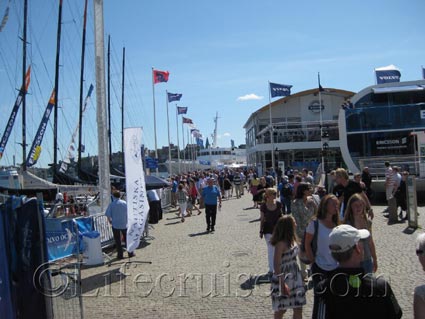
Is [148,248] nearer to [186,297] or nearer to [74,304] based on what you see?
[186,297]

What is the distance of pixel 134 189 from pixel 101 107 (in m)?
4.09

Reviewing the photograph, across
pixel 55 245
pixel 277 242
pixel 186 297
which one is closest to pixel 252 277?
pixel 186 297

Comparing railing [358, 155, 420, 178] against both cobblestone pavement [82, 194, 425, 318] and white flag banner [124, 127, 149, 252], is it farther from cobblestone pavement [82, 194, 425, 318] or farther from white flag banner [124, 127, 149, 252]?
white flag banner [124, 127, 149, 252]

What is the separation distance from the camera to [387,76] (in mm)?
50438

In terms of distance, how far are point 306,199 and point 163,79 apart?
29.3 metres

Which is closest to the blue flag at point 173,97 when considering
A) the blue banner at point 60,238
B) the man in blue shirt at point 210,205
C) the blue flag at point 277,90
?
the blue flag at point 277,90

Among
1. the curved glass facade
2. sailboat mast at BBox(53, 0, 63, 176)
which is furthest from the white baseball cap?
the curved glass facade

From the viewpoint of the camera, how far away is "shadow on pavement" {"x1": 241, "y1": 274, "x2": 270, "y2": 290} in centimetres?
735

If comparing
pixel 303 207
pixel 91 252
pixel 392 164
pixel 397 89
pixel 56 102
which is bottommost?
pixel 91 252

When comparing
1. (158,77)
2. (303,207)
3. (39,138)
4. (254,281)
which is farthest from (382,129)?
(254,281)

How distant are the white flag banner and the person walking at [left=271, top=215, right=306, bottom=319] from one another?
5.04 m

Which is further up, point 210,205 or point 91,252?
point 210,205

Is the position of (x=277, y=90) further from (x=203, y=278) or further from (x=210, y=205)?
(x=203, y=278)

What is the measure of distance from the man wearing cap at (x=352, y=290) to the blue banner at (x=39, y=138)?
26009 millimetres
